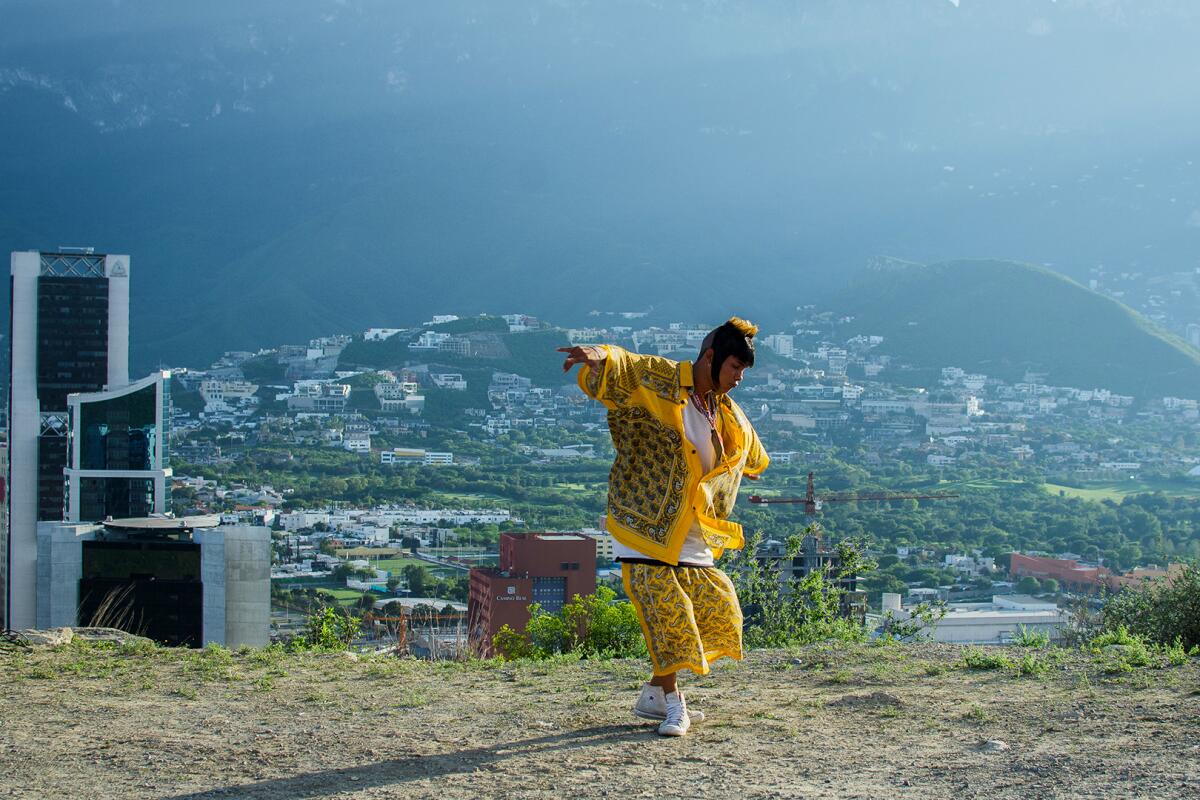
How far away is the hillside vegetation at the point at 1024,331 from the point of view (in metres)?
65.3

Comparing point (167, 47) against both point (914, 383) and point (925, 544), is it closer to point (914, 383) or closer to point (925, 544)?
point (914, 383)

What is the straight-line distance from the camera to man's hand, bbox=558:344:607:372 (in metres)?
3.47

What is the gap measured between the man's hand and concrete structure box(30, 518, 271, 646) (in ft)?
60.6

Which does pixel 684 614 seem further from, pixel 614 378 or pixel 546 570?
pixel 546 570

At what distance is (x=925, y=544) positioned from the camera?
113 feet

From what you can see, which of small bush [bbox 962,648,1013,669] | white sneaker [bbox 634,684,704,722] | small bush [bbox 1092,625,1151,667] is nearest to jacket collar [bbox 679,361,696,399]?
white sneaker [bbox 634,684,704,722]

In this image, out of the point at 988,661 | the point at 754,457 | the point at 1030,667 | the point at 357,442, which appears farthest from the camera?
the point at 357,442

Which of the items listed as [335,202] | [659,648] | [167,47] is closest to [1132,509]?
[659,648]

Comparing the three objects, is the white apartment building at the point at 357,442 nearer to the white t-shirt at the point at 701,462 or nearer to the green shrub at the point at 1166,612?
the green shrub at the point at 1166,612

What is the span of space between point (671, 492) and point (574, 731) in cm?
73

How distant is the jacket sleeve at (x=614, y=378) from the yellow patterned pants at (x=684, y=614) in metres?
0.50

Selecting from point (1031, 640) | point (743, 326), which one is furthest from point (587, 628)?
point (743, 326)

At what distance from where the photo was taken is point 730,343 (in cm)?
365

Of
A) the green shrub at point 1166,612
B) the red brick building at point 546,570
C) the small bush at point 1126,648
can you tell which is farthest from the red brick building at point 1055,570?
the small bush at point 1126,648
